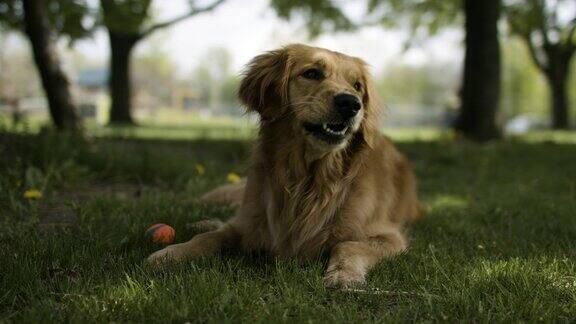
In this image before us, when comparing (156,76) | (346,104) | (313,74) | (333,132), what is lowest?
(156,76)

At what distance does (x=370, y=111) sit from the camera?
3.49 meters

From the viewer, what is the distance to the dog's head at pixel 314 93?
3047 mm

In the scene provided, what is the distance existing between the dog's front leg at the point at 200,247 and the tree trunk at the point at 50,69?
4281 mm

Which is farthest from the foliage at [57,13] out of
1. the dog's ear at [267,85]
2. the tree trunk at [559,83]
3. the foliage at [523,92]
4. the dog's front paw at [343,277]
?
the foliage at [523,92]

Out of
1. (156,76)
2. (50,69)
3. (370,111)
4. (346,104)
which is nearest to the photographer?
(346,104)

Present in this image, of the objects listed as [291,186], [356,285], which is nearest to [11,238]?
[291,186]

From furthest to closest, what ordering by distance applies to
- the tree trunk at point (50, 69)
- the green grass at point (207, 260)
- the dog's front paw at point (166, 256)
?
the tree trunk at point (50, 69), the dog's front paw at point (166, 256), the green grass at point (207, 260)

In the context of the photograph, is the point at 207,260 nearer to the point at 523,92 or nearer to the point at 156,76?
the point at 523,92

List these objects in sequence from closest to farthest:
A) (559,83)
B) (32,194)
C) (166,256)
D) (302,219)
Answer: (166,256) < (302,219) < (32,194) < (559,83)

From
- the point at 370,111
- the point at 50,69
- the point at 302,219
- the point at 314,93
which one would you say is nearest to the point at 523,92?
the point at 50,69

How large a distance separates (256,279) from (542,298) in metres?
1.28

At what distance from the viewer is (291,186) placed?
3209 millimetres

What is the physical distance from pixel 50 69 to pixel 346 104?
5.24m

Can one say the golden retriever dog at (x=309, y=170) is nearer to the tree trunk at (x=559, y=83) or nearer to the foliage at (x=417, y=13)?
the foliage at (x=417, y=13)
